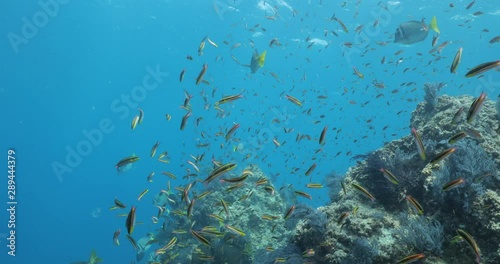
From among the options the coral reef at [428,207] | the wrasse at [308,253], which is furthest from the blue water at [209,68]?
the wrasse at [308,253]

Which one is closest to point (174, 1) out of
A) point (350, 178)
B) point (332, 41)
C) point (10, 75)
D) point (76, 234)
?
point (332, 41)

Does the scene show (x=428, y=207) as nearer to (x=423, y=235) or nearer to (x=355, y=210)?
(x=423, y=235)

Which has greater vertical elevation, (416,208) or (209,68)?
(416,208)

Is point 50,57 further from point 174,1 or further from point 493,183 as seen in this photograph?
point 493,183

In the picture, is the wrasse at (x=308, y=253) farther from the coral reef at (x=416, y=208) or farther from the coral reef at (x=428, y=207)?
the coral reef at (x=428, y=207)

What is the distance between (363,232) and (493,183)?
2.23 m

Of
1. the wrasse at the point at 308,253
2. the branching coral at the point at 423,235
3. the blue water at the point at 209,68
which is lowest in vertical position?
the blue water at the point at 209,68

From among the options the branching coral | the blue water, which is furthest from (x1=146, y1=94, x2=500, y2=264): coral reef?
the blue water

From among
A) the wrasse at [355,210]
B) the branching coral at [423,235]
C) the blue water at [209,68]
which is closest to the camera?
the branching coral at [423,235]

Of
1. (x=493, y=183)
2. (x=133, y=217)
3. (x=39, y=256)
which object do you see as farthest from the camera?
(x=39, y=256)

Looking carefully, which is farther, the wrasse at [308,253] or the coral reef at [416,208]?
the wrasse at [308,253]

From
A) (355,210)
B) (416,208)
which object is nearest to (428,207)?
(355,210)

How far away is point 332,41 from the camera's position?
36.1 meters

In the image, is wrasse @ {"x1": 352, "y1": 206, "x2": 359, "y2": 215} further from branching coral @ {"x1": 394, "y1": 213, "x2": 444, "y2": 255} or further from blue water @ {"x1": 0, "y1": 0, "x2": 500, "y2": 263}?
blue water @ {"x1": 0, "y1": 0, "x2": 500, "y2": 263}
